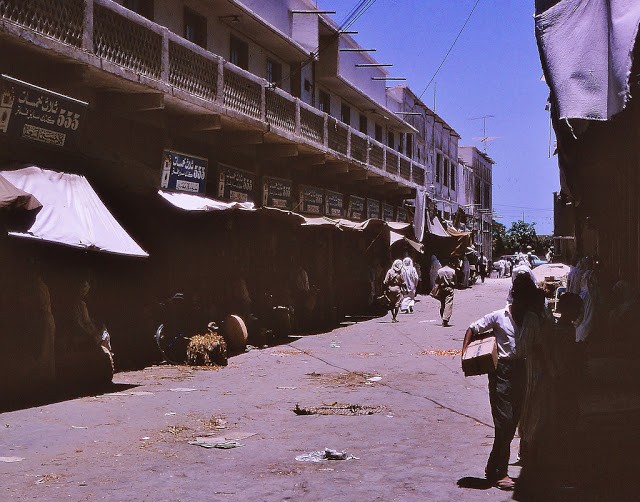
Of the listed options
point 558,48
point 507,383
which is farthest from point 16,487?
point 558,48

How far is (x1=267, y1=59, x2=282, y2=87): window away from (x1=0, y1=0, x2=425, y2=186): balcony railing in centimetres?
160

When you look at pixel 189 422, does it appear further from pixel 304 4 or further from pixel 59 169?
pixel 304 4

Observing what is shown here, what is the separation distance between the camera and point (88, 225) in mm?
10805

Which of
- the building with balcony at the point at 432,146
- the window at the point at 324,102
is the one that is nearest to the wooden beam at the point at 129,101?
the window at the point at 324,102

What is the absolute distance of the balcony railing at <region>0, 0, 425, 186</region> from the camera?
11430mm

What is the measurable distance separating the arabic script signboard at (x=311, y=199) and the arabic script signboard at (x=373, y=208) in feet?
21.5

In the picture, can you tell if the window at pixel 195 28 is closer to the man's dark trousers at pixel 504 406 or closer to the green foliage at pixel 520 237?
the man's dark trousers at pixel 504 406

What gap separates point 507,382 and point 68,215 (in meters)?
6.52

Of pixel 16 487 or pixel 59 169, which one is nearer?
pixel 16 487

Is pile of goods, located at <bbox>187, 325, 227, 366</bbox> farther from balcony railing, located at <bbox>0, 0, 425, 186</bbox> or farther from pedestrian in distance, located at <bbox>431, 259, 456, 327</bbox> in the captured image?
pedestrian in distance, located at <bbox>431, 259, 456, 327</bbox>

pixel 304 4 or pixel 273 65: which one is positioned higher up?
pixel 304 4

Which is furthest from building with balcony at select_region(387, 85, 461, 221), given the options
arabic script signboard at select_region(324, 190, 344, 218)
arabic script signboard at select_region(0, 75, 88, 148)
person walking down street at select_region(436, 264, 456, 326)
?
arabic script signboard at select_region(0, 75, 88, 148)

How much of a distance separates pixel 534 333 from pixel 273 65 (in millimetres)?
18544

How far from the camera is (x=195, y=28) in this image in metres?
18.4
